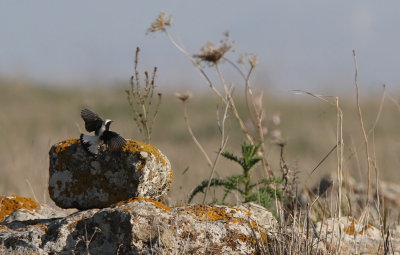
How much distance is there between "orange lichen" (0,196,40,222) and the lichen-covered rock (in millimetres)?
558

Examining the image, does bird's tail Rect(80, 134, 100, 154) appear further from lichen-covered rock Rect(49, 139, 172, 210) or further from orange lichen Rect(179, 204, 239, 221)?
orange lichen Rect(179, 204, 239, 221)

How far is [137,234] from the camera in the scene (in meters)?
4.26

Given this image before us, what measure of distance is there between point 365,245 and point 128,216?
82.2 inches

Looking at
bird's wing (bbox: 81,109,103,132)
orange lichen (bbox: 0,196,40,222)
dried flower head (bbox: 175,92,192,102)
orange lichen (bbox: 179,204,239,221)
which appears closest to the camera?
orange lichen (bbox: 179,204,239,221)

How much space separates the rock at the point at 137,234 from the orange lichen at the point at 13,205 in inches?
30.5

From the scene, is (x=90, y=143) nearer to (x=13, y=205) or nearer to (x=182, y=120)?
(x=13, y=205)

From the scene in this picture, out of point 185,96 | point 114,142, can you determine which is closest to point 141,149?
point 114,142

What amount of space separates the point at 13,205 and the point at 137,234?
1.58 metres

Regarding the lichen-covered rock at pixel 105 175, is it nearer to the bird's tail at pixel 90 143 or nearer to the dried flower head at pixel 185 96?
the bird's tail at pixel 90 143

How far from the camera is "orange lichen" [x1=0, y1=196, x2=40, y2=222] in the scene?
5.38 metres

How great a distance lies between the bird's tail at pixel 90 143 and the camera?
4.81m

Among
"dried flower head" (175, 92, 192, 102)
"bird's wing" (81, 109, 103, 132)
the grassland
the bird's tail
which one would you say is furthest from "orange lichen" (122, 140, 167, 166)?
the grassland

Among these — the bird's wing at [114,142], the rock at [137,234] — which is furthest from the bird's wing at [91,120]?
the rock at [137,234]

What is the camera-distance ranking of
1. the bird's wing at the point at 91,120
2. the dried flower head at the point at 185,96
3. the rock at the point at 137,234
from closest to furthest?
the rock at the point at 137,234 < the bird's wing at the point at 91,120 < the dried flower head at the point at 185,96
